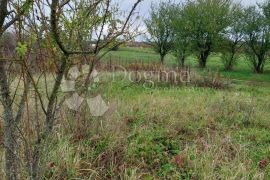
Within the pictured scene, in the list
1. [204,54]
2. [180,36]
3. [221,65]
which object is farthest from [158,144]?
[221,65]

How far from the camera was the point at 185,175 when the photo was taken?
4176 mm

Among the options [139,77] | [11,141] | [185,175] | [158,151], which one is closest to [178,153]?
[158,151]

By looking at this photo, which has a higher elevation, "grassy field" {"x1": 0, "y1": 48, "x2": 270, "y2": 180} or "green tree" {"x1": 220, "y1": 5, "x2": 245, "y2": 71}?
"green tree" {"x1": 220, "y1": 5, "x2": 245, "y2": 71}

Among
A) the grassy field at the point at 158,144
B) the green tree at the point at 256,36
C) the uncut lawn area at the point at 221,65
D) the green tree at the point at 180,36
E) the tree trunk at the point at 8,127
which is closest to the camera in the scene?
the tree trunk at the point at 8,127

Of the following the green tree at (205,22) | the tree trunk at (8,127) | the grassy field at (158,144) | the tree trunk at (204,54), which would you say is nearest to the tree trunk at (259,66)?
the green tree at (205,22)

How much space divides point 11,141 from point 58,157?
1.61 meters

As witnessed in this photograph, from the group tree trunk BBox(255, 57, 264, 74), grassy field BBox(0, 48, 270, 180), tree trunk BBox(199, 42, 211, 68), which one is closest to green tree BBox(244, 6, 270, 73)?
tree trunk BBox(255, 57, 264, 74)

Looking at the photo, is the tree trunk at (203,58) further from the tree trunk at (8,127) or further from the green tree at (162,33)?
the tree trunk at (8,127)

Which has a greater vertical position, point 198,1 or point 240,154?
point 198,1

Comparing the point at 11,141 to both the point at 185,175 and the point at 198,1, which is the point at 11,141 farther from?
the point at 198,1

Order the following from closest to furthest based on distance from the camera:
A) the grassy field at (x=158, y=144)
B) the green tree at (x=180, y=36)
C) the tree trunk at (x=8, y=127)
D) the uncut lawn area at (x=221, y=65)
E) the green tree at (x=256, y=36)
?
1. the tree trunk at (x=8, y=127)
2. the grassy field at (x=158, y=144)
3. the uncut lawn area at (x=221, y=65)
4. the green tree at (x=256, y=36)
5. the green tree at (x=180, y=36)

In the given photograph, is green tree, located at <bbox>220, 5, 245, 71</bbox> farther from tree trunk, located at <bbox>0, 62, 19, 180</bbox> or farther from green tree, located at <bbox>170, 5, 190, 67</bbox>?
tree trunk, located at <bbox>0, 62, 19, 180</bbox>

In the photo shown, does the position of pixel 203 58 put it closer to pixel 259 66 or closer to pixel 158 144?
pixel 259 66

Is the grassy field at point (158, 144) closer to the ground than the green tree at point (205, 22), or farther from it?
closer to the ground
